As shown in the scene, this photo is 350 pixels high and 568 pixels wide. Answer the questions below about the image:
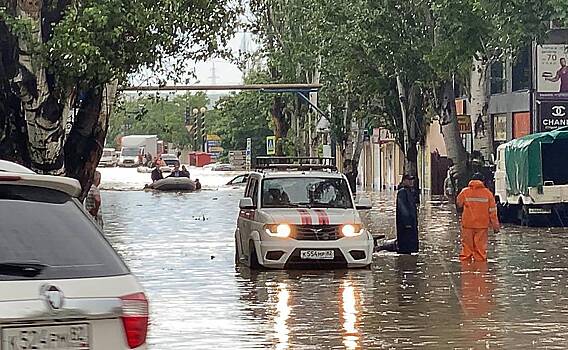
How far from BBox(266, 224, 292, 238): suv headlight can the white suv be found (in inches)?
496

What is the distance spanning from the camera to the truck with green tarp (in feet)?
102

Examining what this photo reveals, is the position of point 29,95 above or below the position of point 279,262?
above

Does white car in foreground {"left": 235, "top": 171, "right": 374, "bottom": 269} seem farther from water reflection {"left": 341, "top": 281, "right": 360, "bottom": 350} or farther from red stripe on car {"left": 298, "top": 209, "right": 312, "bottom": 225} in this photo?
water reflection {"left": 341, "top": 281, "right": 360, "bottom": 350}

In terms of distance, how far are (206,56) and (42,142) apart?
5.04m

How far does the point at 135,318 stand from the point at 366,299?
33.0ft

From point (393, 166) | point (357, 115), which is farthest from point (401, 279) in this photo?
point (393, 166)

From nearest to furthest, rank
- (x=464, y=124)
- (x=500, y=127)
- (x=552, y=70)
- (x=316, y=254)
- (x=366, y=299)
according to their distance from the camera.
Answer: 1. (x=366, y=299)
2. (x=316, y=254)
3. (x=552, y=70)
4. (x=464, y=124)
5. (x=500, y=127)

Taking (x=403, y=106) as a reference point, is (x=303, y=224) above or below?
below

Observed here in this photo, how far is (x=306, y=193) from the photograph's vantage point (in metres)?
19.7

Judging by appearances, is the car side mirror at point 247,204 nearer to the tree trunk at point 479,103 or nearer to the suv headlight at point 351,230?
the suv headlight at point 351,230

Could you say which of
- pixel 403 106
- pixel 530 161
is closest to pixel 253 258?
pixel 530 161

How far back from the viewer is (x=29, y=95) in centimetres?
1700

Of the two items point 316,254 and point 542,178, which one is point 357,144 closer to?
point 542,178

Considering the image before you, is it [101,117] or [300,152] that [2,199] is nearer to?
[101,117]
